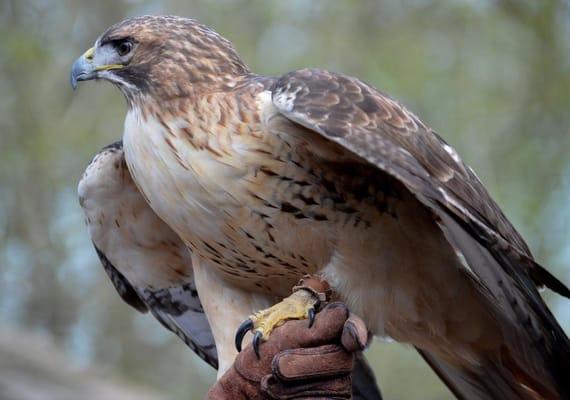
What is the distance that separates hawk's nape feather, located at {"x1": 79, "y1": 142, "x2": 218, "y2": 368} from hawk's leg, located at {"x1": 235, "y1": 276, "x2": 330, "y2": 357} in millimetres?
965

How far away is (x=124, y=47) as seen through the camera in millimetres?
4066

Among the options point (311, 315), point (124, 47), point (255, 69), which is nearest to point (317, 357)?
point (311, 315)

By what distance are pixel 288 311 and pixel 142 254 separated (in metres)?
1.24

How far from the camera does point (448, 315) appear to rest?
4.20 metres

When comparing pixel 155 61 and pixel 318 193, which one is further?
pixel 155 61

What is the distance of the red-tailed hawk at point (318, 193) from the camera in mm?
3596

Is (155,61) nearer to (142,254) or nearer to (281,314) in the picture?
(281,314)

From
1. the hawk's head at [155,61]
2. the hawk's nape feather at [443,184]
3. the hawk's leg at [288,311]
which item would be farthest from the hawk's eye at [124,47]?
the hawk's leg at [288,311]

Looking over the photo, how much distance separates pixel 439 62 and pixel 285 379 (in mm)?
6940

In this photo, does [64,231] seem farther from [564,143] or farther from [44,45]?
[564,143]

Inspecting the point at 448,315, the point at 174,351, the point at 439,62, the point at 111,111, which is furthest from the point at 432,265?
the point at 174,351

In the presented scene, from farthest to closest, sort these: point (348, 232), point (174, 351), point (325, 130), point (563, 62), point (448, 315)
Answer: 1. point (174, 351)
2. point (563, 62)
3. point (448, 315)
4. point (348, 232)
5. point (325, 130)

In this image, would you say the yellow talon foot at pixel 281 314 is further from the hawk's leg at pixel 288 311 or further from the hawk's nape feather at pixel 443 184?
the hawk's nape feather at pixel 443 184

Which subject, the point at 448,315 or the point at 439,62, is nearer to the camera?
the point at 448,315
